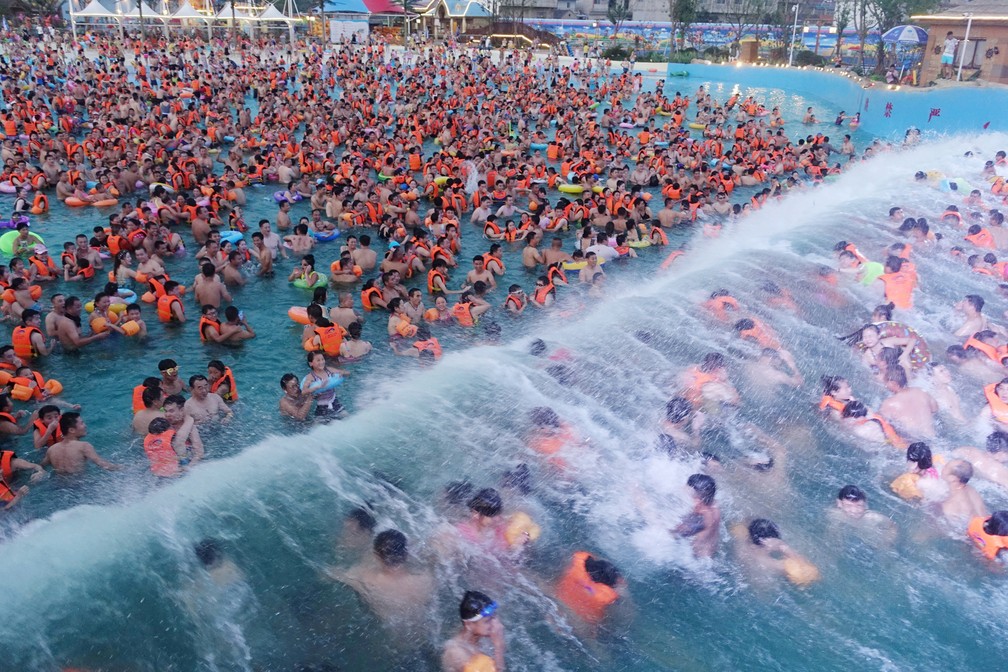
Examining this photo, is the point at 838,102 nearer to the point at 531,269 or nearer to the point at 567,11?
the point at 531,269

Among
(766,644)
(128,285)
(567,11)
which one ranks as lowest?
(766,644)

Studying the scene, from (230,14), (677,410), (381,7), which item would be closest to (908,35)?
(677,410)

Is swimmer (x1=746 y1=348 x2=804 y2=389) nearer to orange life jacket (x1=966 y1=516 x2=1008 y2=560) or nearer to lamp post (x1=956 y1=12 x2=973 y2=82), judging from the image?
orange life jacket (x1=966 y1=516 x2=1008 y2=560)

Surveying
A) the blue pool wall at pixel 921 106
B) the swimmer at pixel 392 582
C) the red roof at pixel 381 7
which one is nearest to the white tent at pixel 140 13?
the red roof at pixel 381 7

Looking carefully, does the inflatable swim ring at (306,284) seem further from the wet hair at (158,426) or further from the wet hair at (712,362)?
the wet hair at (712,362)

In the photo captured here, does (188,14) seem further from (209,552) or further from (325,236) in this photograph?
(209,552)

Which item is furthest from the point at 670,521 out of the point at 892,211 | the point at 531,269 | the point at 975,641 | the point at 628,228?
the point at 892,211
